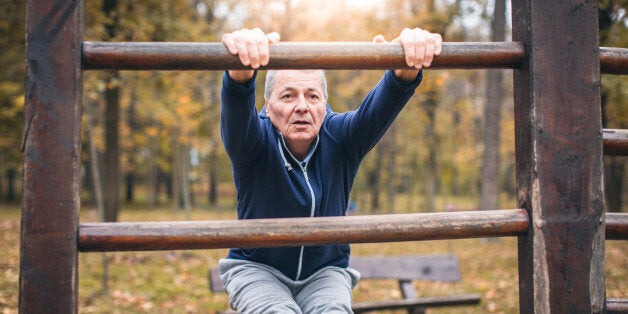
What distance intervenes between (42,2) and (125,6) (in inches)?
325

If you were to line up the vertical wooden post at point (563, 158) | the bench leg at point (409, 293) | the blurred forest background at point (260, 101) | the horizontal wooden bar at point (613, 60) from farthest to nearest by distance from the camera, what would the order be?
the blurred forest background at point (260, 101)
the bench leg at point (409, 293)
the horizontal wooden bar at point (613, 60)
the vertical wooden post at point (563, 158)

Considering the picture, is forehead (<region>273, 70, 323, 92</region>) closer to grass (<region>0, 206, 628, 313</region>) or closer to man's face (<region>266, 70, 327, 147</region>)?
man's face (<region>266, 70, 327, 147</region>)

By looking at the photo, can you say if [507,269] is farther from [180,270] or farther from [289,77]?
[289,77]

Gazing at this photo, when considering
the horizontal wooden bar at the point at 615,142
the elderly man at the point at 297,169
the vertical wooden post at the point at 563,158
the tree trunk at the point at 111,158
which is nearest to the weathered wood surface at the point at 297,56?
the vertical wooden post at the point at 563,158

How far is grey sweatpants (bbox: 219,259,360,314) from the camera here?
1.80 metres

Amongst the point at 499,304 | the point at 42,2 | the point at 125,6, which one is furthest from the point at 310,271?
the point at 125,6

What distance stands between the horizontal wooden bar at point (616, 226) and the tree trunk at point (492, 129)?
9489 millimetres

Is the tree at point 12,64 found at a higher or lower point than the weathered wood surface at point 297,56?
higher

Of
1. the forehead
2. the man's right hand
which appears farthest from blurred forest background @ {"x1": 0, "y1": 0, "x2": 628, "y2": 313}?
the man's right hand

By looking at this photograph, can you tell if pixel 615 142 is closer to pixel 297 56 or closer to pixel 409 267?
pixel 297 56

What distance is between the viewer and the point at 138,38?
8.42 metres

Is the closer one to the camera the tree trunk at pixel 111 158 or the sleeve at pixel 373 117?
the sleeve at pixel 373 117

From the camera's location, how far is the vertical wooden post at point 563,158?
5.16ft

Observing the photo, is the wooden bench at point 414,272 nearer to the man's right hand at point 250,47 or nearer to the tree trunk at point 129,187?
the man's right hand at point 250,47
